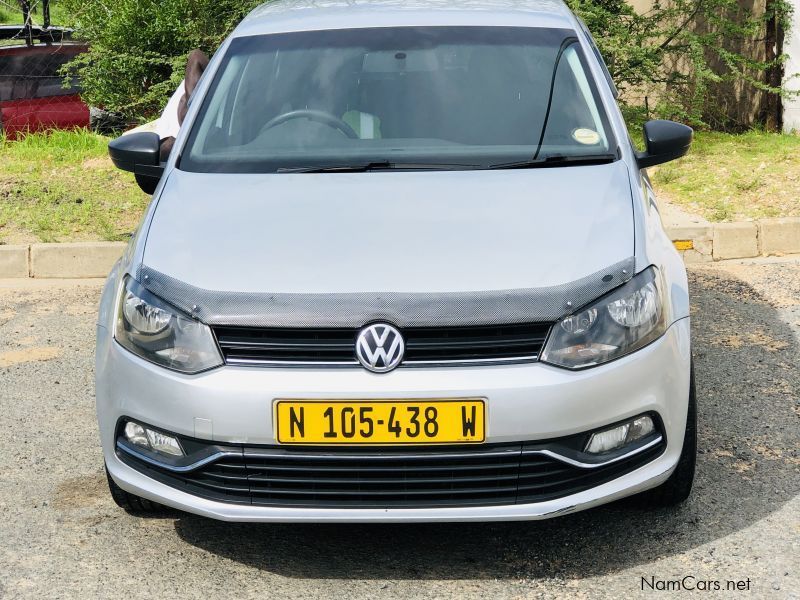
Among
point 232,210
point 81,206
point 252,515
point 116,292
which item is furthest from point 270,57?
point 81,206

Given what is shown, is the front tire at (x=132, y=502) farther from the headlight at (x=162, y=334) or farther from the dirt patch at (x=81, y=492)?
the headlight at (x=162, y=334)

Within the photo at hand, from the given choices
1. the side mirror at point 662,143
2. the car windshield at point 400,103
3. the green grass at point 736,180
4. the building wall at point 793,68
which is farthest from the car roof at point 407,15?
the building wall at point 793,68

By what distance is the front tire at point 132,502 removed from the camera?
376 cm

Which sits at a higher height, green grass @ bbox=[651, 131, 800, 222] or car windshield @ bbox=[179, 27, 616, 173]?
car windshield @ bbox=[179, 27, 616, 173]

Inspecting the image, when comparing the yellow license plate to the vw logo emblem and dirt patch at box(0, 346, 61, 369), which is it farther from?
dirt patch at box(0, 346, 61, 369)

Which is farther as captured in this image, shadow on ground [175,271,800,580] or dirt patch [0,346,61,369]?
dirt patch [0,346,61,369]

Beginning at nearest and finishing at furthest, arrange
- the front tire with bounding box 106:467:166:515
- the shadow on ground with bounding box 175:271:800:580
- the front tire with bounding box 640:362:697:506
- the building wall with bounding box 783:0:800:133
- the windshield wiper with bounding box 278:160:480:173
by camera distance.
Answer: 1. the shadow on ground with bounding box 175:271:800:580
2. the front tire with bounding box 640:362:697:506
3. the front tire with bounding box 106:467:166:515
4. the windshield wiper with bounding box 278:160:480:173
5. the building wall with bounding box 783:0:800:133

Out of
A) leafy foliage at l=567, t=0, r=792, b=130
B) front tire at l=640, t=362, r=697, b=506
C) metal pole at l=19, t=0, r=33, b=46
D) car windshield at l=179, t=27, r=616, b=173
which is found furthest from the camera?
metal pole at l=19, t=0, r=33, b=46

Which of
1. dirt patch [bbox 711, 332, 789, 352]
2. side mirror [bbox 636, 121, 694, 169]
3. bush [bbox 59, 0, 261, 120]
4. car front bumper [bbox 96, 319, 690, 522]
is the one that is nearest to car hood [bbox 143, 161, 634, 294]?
car front bumper [bbox 96, 319, 690, 522]

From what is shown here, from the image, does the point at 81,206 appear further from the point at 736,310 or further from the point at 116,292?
the point at 116,292

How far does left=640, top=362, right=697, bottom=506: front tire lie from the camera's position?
3.58m

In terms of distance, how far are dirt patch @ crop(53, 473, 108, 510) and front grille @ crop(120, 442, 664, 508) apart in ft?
3.19

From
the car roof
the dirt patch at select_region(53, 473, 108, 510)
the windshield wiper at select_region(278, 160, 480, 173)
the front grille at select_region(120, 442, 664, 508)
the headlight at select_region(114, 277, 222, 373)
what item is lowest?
the dirt patch at select_region(53, 473, 108, 510)

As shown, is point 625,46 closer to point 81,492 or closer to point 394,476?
point 81,492
